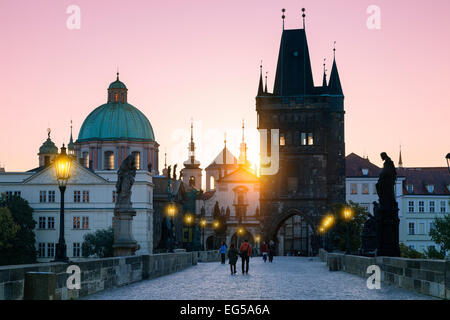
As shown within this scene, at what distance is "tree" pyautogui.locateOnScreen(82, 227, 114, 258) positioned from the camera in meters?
82.9

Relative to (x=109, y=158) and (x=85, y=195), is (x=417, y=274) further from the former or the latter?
(x=109, y=158)

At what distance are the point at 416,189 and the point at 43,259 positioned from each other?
5170cm

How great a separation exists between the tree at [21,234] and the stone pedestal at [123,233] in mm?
54554

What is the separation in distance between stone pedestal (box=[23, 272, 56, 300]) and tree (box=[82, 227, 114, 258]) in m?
70.2

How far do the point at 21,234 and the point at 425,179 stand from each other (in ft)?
183

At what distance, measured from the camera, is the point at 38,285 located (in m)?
13.0

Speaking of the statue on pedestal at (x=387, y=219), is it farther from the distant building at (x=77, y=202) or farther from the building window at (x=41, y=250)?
the building window at (x=41, y=250)

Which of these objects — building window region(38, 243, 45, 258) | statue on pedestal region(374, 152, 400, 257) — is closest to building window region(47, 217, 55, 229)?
building window region(38, 243, 45, 258)

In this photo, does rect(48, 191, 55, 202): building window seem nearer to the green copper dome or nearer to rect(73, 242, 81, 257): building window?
rect(73, 242, 81, 257): building window

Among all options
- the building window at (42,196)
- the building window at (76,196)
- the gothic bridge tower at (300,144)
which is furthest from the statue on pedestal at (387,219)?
the building window at (42,196)

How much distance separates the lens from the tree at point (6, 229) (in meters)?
81.4
